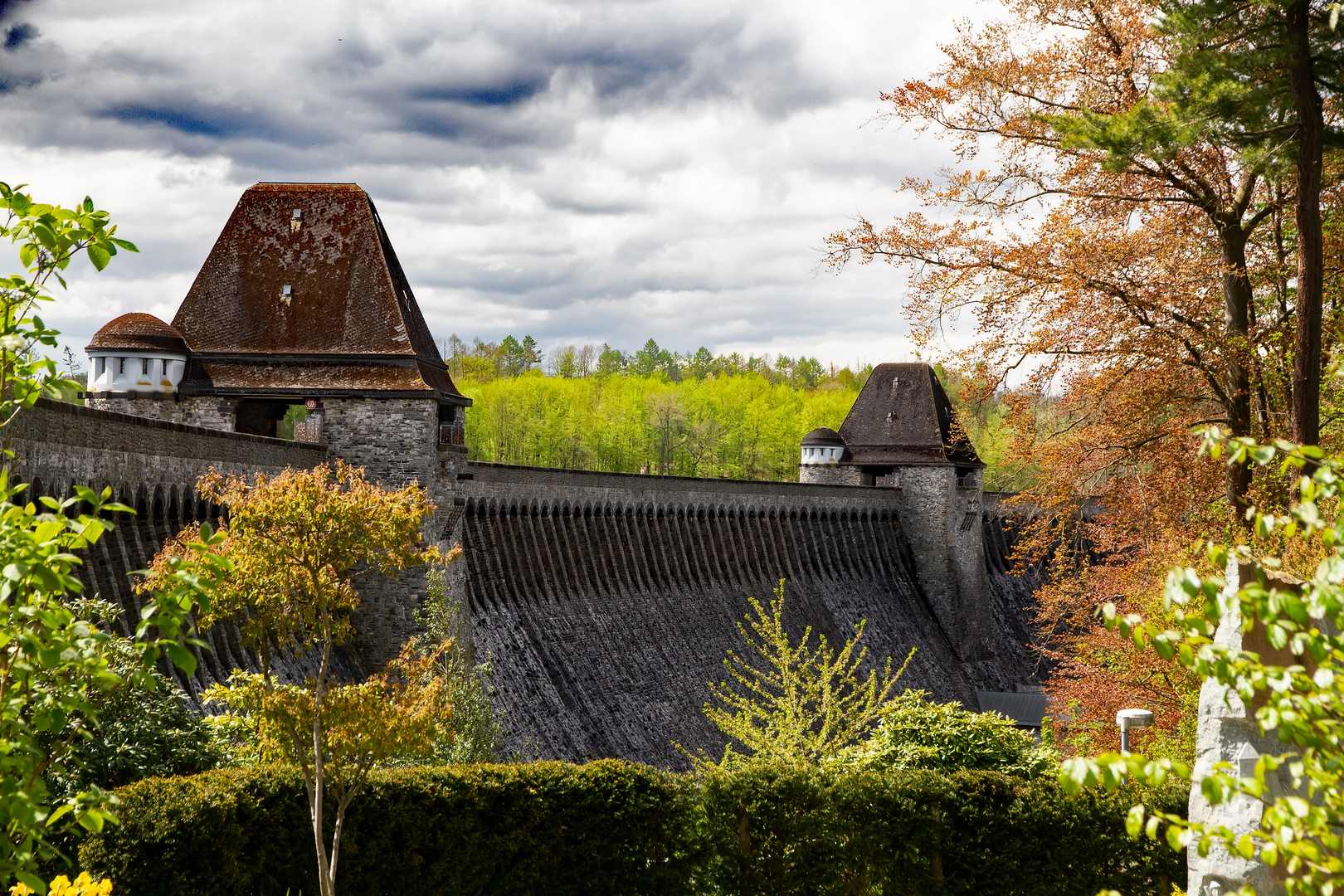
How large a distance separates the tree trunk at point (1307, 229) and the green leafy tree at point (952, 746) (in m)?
5.81

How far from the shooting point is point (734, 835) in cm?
1395

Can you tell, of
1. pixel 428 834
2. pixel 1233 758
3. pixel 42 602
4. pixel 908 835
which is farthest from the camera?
pixel 908 835

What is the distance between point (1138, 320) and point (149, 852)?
14174 millimetres

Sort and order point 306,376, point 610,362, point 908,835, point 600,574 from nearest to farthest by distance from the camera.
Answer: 1. point 908,835
2. point 306,376
3. point 600,574
4. point 610,362

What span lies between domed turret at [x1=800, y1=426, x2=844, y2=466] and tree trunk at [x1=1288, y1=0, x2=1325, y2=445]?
3752 cm

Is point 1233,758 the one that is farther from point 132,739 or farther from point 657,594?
point 657,594

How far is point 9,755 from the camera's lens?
16.5ft

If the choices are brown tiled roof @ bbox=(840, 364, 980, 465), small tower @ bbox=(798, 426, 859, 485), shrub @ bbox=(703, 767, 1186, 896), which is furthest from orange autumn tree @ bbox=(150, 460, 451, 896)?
small tower @ bbox=(798, 426, 859, 485)

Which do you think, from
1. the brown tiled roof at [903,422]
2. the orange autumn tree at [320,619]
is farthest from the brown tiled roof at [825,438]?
the orange autumn tree at [320,619]

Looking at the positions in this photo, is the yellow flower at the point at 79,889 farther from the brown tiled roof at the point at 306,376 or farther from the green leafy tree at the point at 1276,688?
the brown tiled roof at the point at 306,376

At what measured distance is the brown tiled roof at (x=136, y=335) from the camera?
20938mm

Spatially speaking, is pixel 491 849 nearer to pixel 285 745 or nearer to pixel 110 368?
pixel 285 745

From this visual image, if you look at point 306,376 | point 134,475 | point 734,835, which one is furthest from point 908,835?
point 306,376

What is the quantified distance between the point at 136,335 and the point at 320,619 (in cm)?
1118
